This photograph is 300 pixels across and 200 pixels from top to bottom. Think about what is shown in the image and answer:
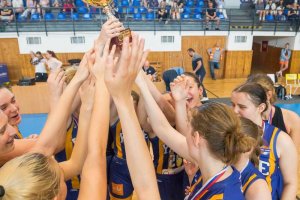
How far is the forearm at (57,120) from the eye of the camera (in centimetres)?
165

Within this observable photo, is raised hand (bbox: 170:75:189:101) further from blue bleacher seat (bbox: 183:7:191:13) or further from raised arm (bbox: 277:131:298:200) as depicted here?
blue bleacher seat (bbox: 183:7:191:13)

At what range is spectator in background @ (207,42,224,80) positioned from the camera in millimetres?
13125

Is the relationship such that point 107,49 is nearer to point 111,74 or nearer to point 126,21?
point 111,74

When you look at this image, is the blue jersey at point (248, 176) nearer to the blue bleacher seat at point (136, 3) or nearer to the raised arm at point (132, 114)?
the raised arm at point (132, 114)

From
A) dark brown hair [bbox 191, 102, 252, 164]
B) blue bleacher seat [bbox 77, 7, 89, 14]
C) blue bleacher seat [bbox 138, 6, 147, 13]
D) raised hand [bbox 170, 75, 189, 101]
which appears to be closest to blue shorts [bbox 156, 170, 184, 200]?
raised hand [bbox 170, 75, 189, 101]

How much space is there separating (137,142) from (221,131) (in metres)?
0.51

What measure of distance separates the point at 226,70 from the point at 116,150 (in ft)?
39.0

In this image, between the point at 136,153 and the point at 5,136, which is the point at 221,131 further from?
the point at 5,136

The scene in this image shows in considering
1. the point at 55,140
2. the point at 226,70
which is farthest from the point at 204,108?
the point at 226,70

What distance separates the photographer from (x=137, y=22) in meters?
13.0

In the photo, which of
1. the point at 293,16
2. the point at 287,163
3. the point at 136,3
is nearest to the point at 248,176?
the point at 287,163

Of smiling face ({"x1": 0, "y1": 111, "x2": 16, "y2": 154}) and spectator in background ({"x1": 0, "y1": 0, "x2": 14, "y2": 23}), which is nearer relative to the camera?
smiling face ({"x1": 0, "y1": 111, "x2": 16, "y2": 154})

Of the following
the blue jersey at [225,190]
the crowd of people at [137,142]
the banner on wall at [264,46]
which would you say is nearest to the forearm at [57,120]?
the crowd of people at [137,142]

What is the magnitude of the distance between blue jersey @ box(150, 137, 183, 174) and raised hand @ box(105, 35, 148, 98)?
164 centimetres
